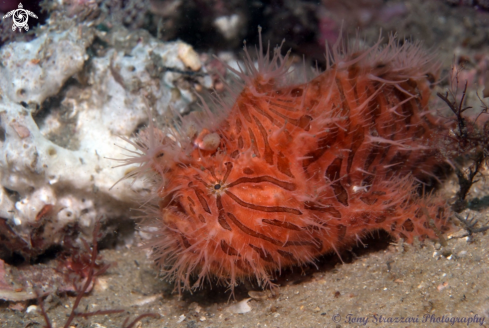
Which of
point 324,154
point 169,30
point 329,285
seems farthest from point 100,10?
point 329,285

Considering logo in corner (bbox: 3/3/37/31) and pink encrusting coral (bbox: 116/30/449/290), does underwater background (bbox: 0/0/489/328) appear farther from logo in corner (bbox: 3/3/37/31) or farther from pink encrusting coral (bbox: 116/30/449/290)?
pink encrusting coral (bbox: 116/30/449/290)

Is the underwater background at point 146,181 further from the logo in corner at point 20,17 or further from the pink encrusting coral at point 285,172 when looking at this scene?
the pink encrusting coral at point 285,172

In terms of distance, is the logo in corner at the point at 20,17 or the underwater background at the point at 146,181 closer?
the underwater background at the point at 146,181

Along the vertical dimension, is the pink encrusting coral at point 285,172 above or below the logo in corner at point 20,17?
below

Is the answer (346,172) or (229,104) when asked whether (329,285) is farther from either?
(229,104)

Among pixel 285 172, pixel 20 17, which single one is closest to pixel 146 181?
pixel 285 172

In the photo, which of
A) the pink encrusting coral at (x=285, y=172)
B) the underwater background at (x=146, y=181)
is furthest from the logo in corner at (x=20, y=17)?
the pink encrusting coral at (x=285, y=172)

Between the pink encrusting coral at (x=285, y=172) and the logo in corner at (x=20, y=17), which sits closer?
the pink encrusting coral at (x=285, y=172)

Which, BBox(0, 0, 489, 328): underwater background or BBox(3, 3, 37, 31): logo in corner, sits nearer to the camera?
BBox(0, 0, 489, 328): underwater background

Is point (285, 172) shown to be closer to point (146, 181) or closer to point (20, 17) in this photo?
point (146, 181)

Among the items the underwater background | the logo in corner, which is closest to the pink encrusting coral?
the underwater background
